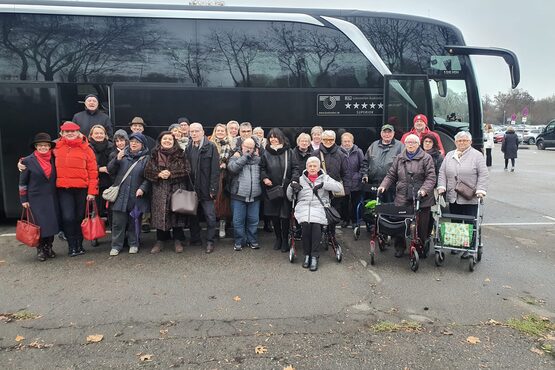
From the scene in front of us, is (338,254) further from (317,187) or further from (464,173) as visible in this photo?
(464,173)

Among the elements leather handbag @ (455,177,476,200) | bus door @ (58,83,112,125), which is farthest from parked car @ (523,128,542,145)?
bus door @ (58,83,112,125)

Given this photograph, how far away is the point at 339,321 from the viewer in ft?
13.8

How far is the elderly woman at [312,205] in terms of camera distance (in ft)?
18.5

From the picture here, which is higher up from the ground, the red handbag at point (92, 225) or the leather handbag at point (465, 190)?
the leather handbag at point (465, 190)

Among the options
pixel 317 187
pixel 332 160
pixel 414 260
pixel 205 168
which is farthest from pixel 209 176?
pixel 414 260

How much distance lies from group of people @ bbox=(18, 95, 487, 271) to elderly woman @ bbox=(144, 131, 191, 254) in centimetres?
1

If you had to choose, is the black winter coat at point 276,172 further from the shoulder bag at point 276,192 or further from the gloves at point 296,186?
the gloves at point 296,186

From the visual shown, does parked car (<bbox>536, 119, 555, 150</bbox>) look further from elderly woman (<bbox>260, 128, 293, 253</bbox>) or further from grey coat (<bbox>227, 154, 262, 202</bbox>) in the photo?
grey coat (<bbox>227, 154, 262, 202</bbox>)

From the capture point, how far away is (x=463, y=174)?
577 cm

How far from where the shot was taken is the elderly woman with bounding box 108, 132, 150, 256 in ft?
19.8

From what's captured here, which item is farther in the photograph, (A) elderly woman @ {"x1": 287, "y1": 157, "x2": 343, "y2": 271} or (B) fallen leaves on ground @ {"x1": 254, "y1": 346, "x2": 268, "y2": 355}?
(A) elderly woman @ {"x1": 287, "y1": 157, "x2": 343, "y2": 271}

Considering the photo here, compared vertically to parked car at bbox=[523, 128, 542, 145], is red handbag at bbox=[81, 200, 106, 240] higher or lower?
lower

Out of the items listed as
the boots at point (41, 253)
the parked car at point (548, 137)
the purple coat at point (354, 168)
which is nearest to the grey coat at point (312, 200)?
the purple coat at point (354, 168)

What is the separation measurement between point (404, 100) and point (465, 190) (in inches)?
102
